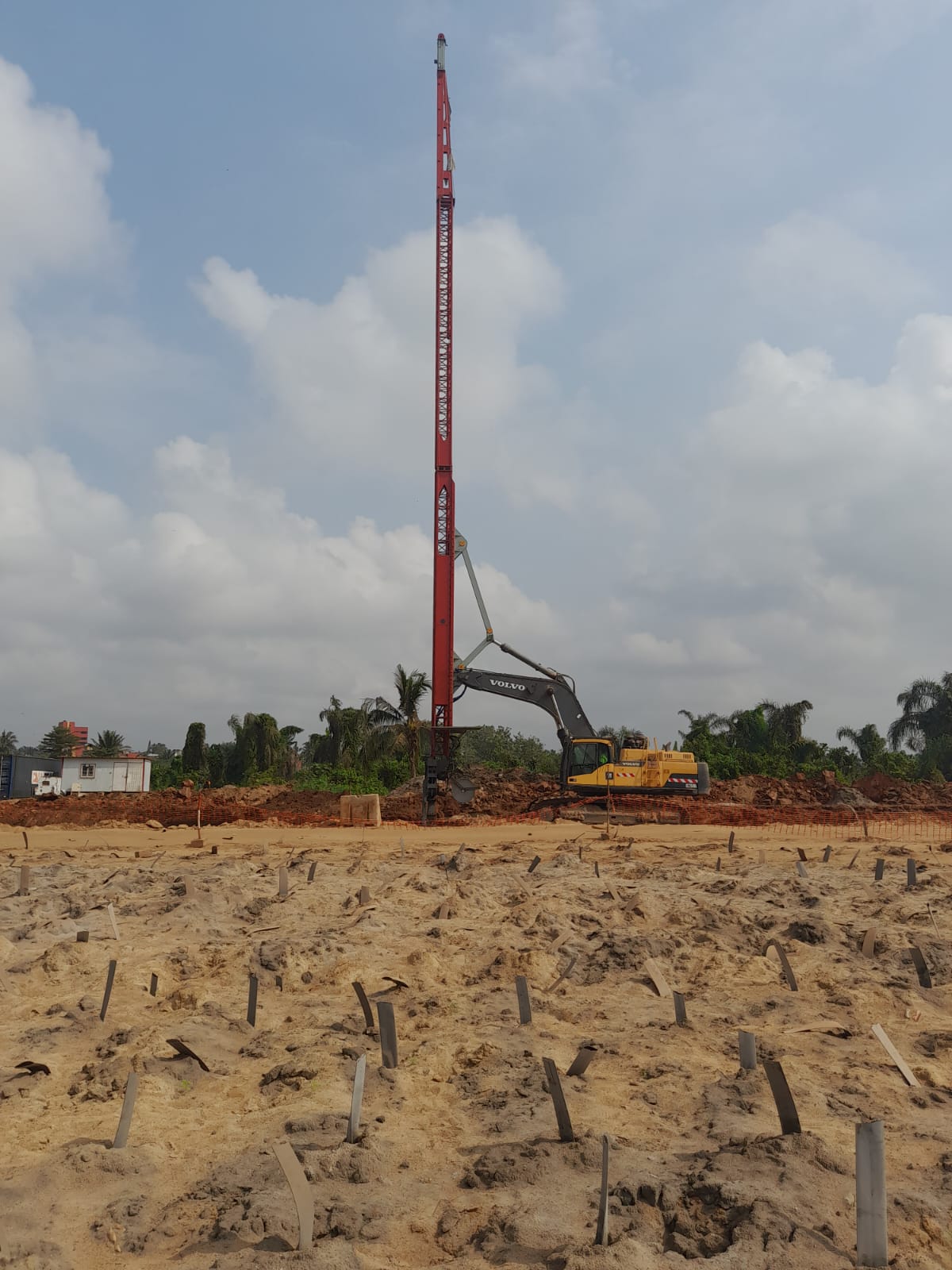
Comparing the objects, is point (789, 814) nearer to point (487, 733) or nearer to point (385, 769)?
point (385, 769)

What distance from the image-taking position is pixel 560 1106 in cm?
521

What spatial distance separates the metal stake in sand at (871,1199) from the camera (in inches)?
145

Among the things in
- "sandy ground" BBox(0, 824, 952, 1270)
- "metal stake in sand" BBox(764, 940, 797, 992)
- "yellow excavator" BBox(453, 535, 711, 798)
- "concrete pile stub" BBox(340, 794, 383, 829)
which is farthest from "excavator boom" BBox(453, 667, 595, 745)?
"metal stake in sand" BBox(764, 940, 797, 992)

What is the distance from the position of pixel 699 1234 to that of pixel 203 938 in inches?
317

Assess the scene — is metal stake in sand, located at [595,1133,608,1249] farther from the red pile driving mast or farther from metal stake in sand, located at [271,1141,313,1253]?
the red pile driving mast

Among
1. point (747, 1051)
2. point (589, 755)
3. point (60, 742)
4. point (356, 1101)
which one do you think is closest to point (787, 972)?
point (747, 1051)

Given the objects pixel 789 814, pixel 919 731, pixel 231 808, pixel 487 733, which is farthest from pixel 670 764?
pixel 487 733

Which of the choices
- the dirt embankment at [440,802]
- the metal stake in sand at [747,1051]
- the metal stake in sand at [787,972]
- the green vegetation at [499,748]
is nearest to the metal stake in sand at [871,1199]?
the metal stake in sand at [747,1051]

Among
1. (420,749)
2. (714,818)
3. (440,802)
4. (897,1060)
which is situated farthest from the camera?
(420,749)

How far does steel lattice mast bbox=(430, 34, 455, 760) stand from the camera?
2589 centimetres

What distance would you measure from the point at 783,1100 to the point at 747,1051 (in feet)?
4.03

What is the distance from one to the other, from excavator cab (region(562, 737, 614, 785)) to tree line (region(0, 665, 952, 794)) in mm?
13434

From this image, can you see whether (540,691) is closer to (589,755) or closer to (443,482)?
(589,755)

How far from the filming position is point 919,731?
45281 millimetres
